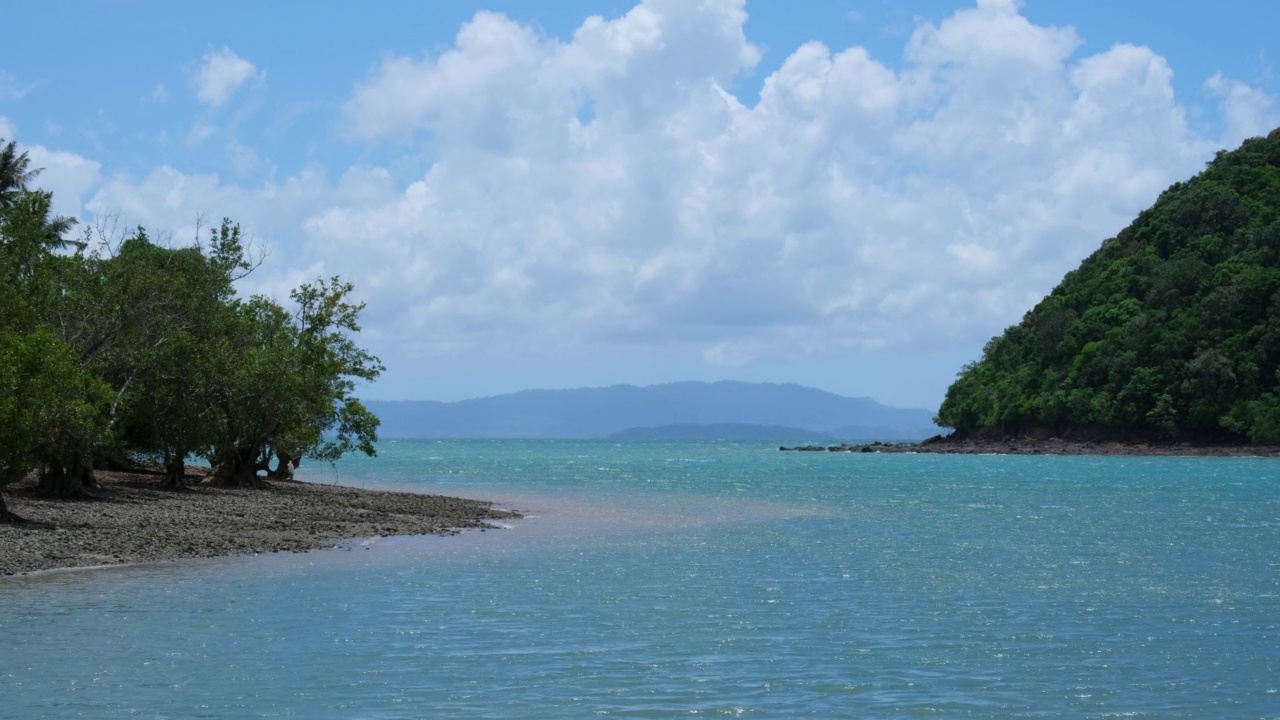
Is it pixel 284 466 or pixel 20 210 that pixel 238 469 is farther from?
pixel 20 210

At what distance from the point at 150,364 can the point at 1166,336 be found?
115000 millimetres

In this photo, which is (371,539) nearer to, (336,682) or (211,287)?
(211,287)

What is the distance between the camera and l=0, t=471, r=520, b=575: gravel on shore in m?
30.3

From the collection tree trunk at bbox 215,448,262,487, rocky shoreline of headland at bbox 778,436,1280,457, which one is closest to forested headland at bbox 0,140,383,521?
tree trunk at bbox 215,448,262,487

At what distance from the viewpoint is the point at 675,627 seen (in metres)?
22.0

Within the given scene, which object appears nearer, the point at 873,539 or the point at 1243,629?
the point at 1243,629

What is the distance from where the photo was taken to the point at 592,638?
68.3 ft

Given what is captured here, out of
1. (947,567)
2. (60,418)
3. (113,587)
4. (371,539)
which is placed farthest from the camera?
(371,539)

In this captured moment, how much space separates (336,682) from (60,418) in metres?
19.9

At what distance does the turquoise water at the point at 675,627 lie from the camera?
16375mm

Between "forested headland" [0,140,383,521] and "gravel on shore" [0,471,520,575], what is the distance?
4.82ft

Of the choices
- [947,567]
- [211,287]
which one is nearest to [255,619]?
[947,567]

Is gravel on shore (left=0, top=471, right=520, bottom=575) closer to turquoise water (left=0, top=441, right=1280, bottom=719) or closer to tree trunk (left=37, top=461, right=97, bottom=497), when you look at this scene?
tree trunk (left=37, top=461, right=97, bottom=497)

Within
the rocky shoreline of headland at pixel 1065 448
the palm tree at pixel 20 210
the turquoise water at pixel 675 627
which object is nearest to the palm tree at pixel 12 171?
→ the palm tree at pixel 20 210
